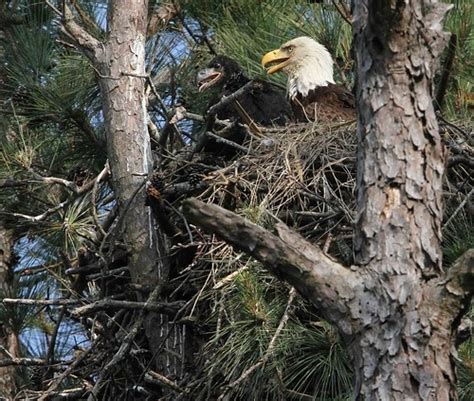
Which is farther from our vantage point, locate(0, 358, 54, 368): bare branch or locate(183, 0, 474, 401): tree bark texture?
locate(0, 358, 54, 368): bare branch

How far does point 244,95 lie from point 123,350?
1612mm

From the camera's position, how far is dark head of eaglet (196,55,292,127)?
5707mm

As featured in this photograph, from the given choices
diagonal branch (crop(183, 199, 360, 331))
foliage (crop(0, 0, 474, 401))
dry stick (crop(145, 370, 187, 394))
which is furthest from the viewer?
dry stick (crop(145, 370, 187, 394))

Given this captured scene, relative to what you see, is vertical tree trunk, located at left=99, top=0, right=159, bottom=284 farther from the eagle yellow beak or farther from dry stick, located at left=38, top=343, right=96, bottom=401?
the eagle yellow beak

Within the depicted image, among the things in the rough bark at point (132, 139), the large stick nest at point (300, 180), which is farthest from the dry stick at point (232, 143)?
the rough bark at point (132, 139)

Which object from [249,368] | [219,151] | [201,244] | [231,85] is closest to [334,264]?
[249,368]

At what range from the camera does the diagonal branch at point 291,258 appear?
286cm

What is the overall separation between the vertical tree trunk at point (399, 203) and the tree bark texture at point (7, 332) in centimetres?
274

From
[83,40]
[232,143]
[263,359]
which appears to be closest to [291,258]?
[263,359]

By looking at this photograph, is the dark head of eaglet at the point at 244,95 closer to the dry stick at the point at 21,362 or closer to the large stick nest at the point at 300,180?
the large stick nest at the point at 300,180

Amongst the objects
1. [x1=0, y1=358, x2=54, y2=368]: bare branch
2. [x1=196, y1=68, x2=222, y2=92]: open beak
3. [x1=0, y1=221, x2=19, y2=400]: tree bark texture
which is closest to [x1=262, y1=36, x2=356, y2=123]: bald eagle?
[x1=196, y1=68, x2=222, y2=92]: open beak

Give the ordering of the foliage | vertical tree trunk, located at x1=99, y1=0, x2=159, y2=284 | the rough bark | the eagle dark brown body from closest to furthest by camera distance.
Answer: the foliage → the rough bark → vertical tree trunk, located at x1=99, y1=0, x2=159, y2=284 → the eagle dark brown body

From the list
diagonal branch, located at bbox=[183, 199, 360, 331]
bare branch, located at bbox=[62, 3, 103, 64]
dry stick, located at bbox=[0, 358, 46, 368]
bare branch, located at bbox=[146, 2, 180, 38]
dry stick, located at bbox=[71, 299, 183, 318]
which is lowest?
dry stick, located at bbox=[0, 358, 46, 368]

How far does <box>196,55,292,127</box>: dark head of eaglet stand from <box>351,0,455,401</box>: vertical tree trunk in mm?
2456
